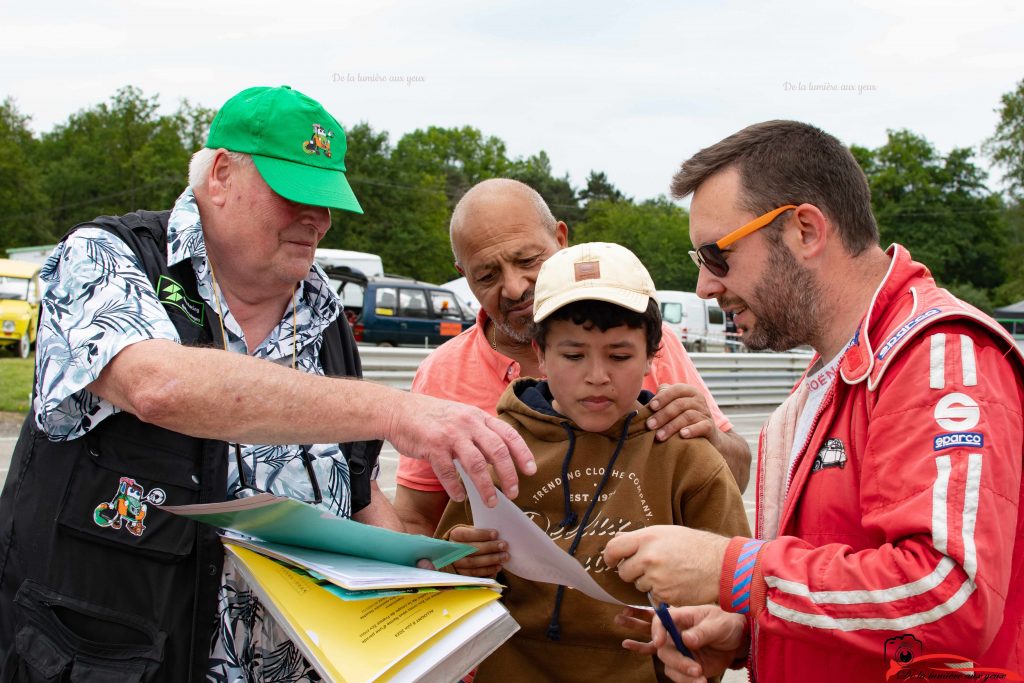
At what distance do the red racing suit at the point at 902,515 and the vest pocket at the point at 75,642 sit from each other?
1339mm

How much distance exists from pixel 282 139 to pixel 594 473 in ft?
4.20

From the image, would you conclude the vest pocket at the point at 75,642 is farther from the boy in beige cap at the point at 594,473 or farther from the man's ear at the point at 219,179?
the man's ear at the point at 219,179

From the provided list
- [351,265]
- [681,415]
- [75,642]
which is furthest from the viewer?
[351,265]

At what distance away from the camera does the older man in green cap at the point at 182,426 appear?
1.88 metres

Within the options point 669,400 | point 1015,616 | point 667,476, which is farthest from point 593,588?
point 1015,616

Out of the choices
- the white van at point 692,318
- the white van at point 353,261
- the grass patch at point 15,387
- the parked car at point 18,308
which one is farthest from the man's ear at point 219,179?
the white van at point 692,318

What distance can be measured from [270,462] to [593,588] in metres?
0.93

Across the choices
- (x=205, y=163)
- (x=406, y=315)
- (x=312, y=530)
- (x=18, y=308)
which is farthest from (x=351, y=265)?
(x=312, y=530)

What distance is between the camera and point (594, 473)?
2486 mm

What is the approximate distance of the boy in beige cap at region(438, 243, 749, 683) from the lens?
241 cm

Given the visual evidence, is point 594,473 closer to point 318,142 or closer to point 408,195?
point 318,142

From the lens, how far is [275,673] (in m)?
2.31

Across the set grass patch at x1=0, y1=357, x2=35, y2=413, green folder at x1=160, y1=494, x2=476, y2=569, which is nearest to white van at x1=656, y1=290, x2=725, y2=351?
grass patch at x1=0, y1=357, x2=35, y2=413

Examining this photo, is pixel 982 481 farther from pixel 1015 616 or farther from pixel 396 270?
pixel 396 270
